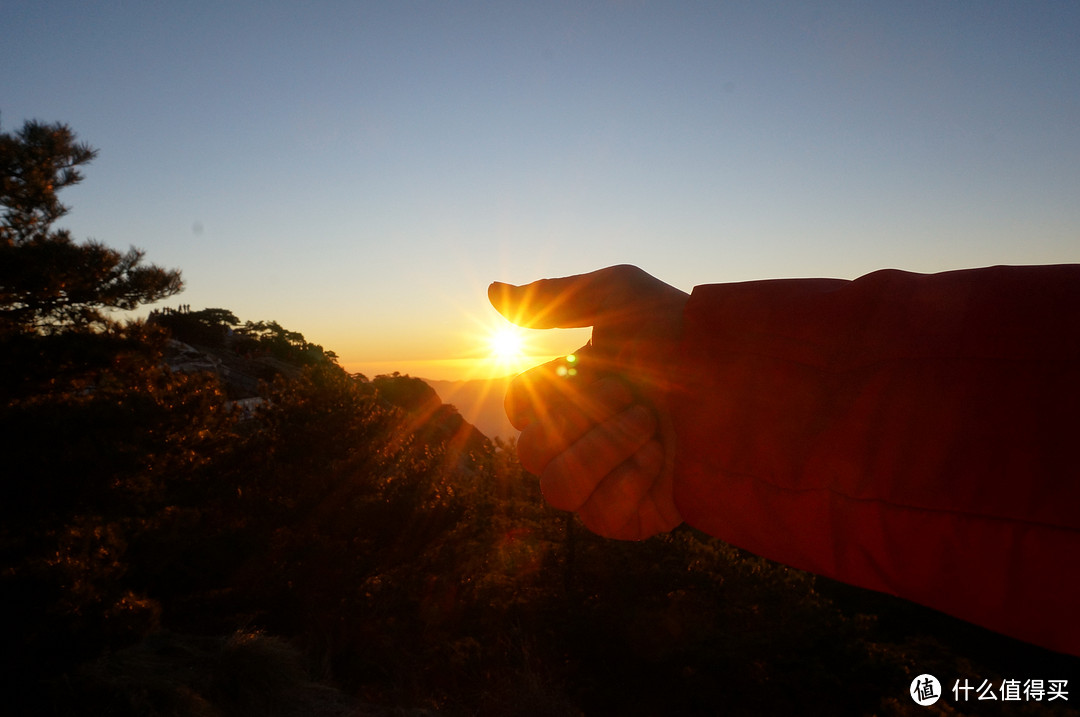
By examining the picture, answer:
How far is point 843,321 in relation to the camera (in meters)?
1.04

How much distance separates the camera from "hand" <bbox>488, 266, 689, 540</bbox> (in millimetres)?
1433

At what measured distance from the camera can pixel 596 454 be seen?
143cm

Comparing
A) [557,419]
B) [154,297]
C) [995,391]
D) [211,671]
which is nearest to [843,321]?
[995,391]

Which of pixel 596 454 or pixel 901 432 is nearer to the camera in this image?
pixel 901 432

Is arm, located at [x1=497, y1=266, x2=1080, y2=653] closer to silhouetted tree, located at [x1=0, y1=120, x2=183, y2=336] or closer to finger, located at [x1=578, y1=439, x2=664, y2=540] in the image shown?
finger, located at [x1=578, y1=439, x2=664, y2=540]

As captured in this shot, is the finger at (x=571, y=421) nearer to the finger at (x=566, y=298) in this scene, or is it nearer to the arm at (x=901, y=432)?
the arm at (x=901, y=432)

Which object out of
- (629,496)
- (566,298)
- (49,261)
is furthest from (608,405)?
(49,261)

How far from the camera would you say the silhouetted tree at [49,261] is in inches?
403

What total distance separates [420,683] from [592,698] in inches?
122

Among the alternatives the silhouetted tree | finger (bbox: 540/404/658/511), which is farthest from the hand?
the silhouetted tree

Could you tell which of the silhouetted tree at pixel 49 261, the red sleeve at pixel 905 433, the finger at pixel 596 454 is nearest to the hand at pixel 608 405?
the finger at pixel 596 454

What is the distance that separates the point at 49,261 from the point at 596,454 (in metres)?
13.0

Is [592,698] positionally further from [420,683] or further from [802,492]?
[802,492]

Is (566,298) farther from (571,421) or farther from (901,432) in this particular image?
(901,432)
